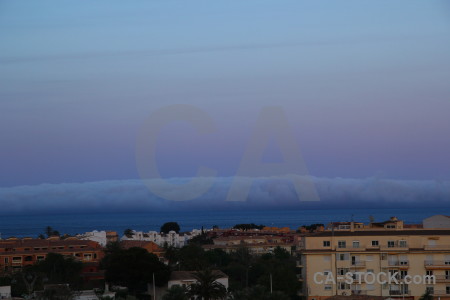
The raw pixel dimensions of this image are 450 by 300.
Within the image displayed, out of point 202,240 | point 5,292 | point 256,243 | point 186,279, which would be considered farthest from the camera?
point 202,240

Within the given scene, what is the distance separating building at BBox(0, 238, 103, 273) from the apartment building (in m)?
17.1

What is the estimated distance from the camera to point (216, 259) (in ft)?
166

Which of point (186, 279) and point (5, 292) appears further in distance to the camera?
point (186, 279)

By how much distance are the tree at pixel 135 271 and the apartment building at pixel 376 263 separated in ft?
20.6

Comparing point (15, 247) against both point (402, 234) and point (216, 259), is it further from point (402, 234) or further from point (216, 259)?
point (402, 234)

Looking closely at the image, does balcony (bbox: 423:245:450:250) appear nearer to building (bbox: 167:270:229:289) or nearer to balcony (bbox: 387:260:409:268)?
balcony (bbox: 387:260:409:268)

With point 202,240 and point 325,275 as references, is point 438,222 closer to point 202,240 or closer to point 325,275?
point 325,275

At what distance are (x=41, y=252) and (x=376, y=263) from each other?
25.2 meters

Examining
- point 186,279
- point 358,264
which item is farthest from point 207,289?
point 358,264

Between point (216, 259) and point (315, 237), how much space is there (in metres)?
18.3

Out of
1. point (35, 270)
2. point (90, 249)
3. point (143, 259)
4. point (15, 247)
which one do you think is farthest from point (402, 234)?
point (15, 247)

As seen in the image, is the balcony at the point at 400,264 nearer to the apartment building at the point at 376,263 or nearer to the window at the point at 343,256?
the apartment building at the point at 376,263

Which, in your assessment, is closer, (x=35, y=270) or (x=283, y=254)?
(x=35, y=270)

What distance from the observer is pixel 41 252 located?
50781mm
